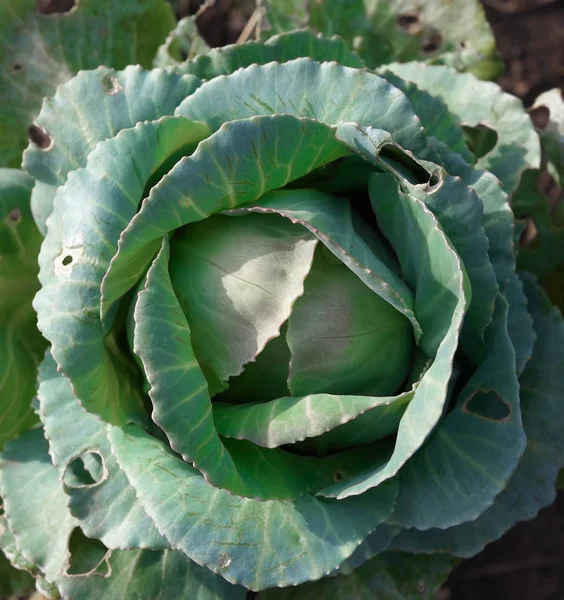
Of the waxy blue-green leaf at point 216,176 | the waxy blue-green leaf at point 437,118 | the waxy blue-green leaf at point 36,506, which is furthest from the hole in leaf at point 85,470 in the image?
the waxy blue-green leaf at point 437,118

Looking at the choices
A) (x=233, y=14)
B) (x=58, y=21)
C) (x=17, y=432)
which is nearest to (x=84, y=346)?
(x=17, y=432)

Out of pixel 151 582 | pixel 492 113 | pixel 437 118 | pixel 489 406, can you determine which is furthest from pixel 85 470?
pixel 492 113

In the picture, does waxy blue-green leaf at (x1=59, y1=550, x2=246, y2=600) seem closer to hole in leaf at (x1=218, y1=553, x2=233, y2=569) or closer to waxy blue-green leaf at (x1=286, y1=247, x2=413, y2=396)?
hole in leaf at (x1=218, y1=553, x2=233, y2=569)

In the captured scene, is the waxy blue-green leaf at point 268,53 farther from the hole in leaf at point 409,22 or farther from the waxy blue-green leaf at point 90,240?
the hole in leaf at point 409,22

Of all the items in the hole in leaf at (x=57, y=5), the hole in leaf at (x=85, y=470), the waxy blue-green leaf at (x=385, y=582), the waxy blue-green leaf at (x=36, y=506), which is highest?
the hole in leaf at (x=57, y=5)

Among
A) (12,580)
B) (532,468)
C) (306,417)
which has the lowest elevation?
(12,580)

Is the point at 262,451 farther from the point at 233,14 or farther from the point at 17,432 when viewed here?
the point at 233,14

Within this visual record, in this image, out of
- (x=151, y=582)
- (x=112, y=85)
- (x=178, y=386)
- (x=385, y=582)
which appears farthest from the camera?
(x=385, y=582)

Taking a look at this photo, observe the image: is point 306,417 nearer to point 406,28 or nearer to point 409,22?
A: point 406,28
